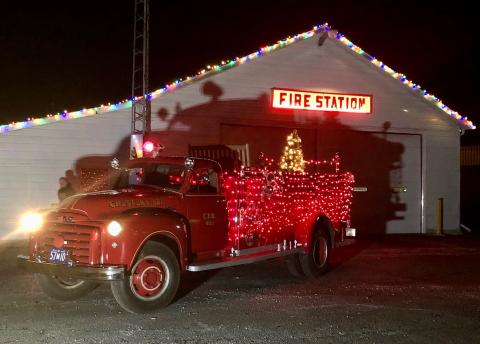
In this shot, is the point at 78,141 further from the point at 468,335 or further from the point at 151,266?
the point at 468,335

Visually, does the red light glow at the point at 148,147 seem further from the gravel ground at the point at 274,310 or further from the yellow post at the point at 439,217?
the yellow post at the point at 439,217

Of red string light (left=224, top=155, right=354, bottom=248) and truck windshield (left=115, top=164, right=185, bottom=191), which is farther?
red string light (left=224, top=155, right=354, bottom=248)

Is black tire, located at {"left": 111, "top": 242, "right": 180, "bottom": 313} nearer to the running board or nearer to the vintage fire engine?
the vintage fire engine

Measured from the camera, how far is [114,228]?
7.50 m

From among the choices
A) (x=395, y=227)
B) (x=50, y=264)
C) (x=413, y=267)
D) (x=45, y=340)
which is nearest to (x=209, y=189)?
(x=50, y=264)

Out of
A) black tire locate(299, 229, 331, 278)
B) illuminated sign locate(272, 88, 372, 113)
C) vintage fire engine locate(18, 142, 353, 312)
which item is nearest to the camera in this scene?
vintage fire engine locate(18, 142, 353, 312)

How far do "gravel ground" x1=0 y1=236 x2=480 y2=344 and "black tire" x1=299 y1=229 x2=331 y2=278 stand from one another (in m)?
0.25

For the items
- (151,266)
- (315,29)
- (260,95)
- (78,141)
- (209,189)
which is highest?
(315,29)

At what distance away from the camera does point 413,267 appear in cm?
1233

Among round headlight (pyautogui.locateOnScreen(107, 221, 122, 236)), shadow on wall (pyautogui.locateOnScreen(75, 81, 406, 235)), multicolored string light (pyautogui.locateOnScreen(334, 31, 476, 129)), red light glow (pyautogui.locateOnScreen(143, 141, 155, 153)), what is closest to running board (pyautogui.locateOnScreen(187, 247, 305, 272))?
round headlight (pyautogui.locateOnScreen(107, 221, 122, 236))

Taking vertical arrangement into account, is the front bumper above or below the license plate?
below

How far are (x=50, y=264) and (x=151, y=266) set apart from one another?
1206 millimetres

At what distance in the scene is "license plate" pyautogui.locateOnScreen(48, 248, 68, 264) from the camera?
25.0 feet

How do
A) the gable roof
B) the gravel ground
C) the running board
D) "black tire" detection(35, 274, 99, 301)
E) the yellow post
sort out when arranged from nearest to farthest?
the gravel ground → the running board → "black tire" detection(35, 274, 99, 301) → the gable roof → the yellow post
